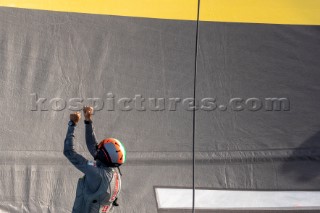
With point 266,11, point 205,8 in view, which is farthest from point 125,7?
point 266,11

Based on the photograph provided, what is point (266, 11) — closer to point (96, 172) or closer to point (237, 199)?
point (237, 199)

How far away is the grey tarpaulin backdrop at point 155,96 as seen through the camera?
16.3 ft

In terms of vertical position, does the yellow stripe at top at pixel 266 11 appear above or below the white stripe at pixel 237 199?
above

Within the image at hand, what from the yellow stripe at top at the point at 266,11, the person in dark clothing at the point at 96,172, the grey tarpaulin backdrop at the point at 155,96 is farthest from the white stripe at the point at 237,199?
the yellow stripe at top at the point at 266,11

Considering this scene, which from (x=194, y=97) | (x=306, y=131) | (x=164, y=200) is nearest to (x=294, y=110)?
(x=306, y=131)

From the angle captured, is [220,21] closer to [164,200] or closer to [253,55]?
[253,55]

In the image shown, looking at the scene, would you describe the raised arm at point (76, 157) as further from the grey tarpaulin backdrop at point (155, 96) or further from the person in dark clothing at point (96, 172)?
the grey tarpaulin backdrop at point (155, 96)

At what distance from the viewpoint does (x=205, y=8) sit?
17.6 ft

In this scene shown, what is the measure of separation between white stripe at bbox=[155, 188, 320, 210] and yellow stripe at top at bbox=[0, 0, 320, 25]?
3.66 feet

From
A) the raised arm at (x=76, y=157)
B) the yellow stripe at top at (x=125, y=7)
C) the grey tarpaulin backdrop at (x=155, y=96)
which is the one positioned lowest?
the raised arm at (x=76, y=157)

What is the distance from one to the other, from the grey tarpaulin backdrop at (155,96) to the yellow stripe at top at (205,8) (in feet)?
0.16

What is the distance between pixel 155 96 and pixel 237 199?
0.84 metres

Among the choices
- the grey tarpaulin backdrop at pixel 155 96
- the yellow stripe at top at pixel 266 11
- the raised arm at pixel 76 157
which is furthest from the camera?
the yellow stripe at top at pixel 266 11

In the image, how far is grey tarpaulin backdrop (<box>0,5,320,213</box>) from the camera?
4.96 m
